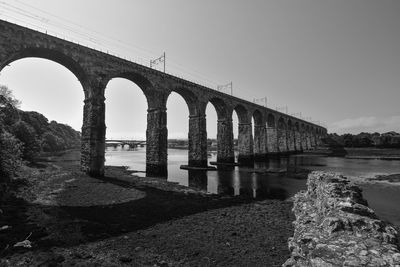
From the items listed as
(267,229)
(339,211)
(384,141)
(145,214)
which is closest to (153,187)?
(145,214)

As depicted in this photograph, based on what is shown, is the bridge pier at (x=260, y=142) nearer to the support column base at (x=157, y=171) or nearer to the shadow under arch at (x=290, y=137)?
the shadow under arch at (x=290, y=137)

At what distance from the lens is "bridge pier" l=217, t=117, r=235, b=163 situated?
4891 centimetres

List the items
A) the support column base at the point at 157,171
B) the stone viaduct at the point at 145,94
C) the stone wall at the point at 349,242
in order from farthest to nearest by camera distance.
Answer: the support column base at the point at 157,171 → the stone viaduct at the point at 145,94 → the stone wall at the point at 349,242

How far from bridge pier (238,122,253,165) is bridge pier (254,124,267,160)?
7303 mm

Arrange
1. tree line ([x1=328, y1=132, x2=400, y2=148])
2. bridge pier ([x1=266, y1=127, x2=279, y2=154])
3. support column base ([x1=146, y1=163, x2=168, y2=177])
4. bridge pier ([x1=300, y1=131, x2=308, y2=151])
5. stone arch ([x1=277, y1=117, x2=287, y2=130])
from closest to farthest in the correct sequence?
support column base ([x1=146, y1=163, x2=168, y2=177]), bridge pier ([x1=266, y1=127, x2=279, y2=154]), stone arch ([x1=277, y1=117, x2=287, y2=130]), tree line ([x1=328, y1=132, x2=400, y2=148]), bridge pier ([x1=300, y1=131, x2=308, y2=151])

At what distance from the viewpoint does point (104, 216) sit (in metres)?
13.2

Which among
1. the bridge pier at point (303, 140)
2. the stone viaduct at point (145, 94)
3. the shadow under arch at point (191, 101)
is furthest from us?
the bridge pier at point (303, 140)

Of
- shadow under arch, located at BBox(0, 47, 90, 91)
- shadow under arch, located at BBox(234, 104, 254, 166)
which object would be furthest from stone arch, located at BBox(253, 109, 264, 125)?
shadow under arch, located at BBox(0, 47, 90, 91)

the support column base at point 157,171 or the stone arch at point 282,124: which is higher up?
the stone arch at point 282,124

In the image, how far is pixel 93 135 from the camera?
25.7 meters

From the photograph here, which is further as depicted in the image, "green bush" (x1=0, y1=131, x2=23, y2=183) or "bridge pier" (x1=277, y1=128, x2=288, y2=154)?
"bridge pier" (x1=277, y1=128, x2=288, y2=154)

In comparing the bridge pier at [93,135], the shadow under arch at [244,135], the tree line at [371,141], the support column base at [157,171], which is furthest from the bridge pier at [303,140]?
the bridge pier at [93,135]

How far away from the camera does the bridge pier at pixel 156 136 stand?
33.4m

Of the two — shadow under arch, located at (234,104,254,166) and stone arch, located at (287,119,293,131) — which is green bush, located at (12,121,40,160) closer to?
shadow under arch, located at (234,104,254,166)
